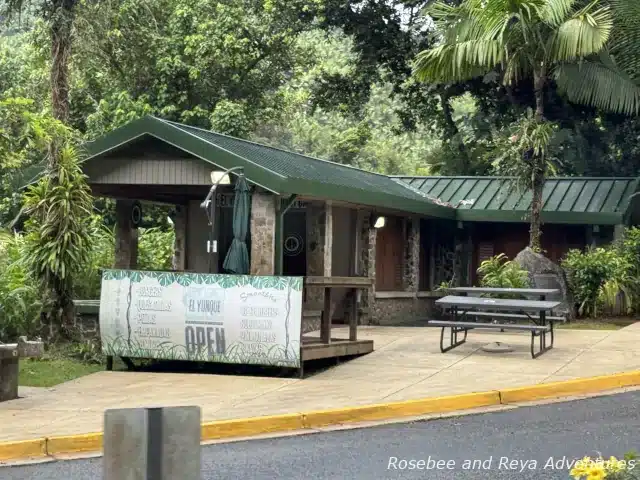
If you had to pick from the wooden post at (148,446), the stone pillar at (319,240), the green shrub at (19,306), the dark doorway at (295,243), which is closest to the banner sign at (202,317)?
the green shrub at (19,306)

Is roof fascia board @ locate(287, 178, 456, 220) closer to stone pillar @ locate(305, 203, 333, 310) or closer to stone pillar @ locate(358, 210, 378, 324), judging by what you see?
stone pillar @ locate(305, 203, 333, 310)

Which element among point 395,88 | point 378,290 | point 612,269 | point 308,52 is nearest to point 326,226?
point 378,290

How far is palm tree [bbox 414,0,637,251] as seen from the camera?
58.0 feet

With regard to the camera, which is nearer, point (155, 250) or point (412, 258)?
point (155, 250)

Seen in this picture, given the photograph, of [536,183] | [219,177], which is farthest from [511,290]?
[536,183]

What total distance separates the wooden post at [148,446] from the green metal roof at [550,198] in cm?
1714

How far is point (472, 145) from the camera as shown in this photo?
29.2m

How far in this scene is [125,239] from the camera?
17.8 metres

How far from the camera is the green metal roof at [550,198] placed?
20.8m

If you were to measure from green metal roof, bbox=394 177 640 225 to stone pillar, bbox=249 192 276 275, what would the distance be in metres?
6.70

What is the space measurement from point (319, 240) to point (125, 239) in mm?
3516

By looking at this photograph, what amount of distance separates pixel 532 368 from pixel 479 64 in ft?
26.9

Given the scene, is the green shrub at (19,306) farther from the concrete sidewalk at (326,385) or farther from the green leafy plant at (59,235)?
the concrete sidewalk at (326,385)

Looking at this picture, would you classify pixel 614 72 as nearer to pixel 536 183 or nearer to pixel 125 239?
pixel 536 183
